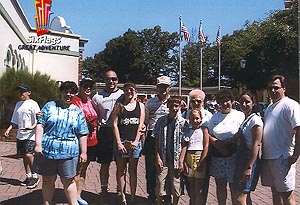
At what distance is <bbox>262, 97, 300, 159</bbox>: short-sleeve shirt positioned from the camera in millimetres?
4930

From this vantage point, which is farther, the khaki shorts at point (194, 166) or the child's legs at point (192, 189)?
the child's legs at point (192, 189)

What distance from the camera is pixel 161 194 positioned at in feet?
19.9

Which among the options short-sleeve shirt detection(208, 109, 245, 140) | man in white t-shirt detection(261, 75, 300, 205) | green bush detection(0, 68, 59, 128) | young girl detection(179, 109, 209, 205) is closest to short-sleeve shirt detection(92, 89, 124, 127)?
young girl detection(179, 109, 209, 205)

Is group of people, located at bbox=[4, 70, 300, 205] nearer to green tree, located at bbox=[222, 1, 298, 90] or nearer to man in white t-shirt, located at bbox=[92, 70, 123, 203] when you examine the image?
man in white t-shirt, located at bbox=[92, 70, 123, 203]

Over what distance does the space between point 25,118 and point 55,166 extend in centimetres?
226

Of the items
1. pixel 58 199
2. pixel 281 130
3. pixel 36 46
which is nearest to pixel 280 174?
pixel 281 130

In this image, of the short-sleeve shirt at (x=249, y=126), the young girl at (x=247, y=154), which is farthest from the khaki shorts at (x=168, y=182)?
the short-sleeve shirt at (x=249, y=126)

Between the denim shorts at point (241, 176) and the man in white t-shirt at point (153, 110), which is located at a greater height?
the man in white t-shirt at point (153, 110)

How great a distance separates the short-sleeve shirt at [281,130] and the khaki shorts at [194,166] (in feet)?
2.72

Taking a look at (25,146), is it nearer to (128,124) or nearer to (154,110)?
(128,124)

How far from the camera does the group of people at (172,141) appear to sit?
199 inches

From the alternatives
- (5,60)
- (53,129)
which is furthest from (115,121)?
(5,60)

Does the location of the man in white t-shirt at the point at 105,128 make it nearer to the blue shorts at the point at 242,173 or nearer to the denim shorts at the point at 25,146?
the denim shorts at the point at 25,146

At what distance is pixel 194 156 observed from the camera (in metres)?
5.70
